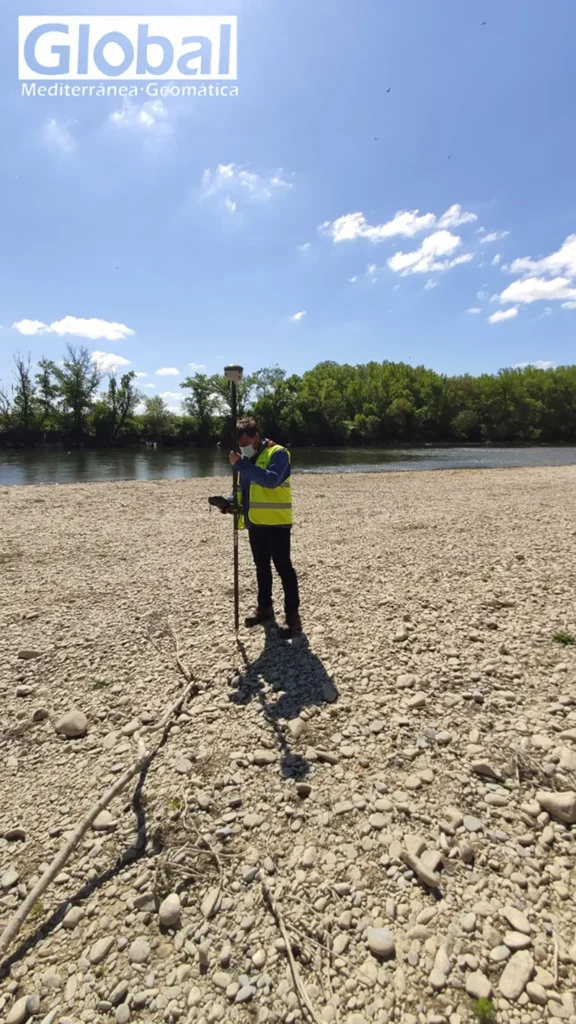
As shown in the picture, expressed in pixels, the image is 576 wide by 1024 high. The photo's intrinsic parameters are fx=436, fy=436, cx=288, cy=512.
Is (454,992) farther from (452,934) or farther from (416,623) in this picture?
(416,623)

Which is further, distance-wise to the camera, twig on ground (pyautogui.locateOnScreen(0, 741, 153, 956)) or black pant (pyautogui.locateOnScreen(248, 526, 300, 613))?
black pant (pyautogui.locateOnScreen(248, 526, 300, 613))

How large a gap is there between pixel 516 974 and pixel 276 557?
4.29 m

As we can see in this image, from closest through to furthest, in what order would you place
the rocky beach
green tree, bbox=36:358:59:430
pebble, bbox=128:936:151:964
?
the rocky beach
pebble, bbox=128:936:151:964
green tree, bbox=36:358:59:430

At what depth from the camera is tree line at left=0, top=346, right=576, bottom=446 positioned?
2876 inches

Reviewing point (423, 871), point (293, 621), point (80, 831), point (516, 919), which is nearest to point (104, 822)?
point (80, 831)

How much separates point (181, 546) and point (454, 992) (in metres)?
9.92

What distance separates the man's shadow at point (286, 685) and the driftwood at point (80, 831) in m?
0.83

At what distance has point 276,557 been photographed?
5.96 metres

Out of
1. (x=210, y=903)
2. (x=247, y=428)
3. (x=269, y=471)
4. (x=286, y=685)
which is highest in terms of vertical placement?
(x=247, y=428)

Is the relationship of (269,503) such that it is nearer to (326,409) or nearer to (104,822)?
(104,822)

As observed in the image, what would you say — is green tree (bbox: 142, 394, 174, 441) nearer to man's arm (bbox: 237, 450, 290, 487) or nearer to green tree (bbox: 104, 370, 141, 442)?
green tree (bbox: 104, 370, 141, 442)

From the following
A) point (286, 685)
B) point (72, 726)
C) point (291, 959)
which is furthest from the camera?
point (286, 685)

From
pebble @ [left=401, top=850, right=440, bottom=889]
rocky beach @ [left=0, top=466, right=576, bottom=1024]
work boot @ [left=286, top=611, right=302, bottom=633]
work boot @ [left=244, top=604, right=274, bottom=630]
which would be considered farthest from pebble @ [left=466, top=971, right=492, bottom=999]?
work boot @ [left=244, top=604, right=274, bottom=630]

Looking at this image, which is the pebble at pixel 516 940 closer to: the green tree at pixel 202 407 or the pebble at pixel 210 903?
the pebble at pixel 210 903
